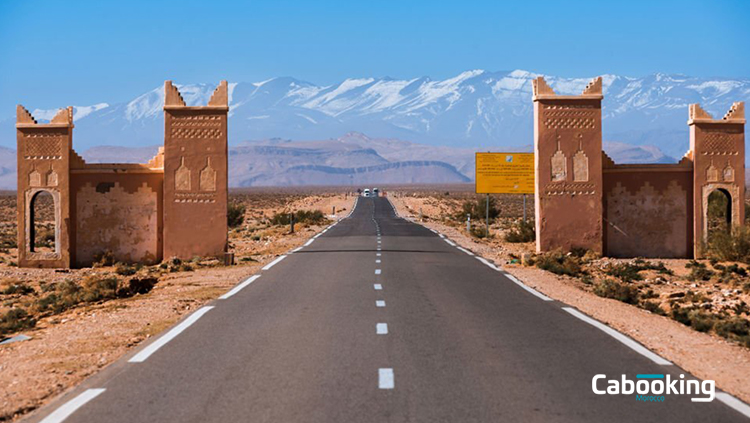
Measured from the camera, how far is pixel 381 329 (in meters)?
12.2

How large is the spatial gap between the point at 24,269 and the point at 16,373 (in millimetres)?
20066

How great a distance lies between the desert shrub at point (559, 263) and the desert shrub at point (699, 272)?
307 centimetres

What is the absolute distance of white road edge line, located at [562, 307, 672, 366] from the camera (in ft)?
33.6

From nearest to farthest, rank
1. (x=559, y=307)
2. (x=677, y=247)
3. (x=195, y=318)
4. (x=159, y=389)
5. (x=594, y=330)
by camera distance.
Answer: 1. (x=159, y=389)
2. (x=594, y=330)
3. (x=195, y=318)
4. (x=559, y=307)
5. (x=677, y=247)

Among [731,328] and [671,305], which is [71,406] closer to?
[731,328]

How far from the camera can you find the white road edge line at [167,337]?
33.9 ft

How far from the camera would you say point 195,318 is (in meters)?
13.5

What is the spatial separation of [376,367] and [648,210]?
72.8ft

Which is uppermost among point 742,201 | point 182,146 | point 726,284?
point 182,146

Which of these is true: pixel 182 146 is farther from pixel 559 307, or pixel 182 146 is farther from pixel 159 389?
pixel 159 389

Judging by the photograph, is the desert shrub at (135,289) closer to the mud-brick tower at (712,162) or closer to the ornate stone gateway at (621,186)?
the ornate stone gateway at (621,186)

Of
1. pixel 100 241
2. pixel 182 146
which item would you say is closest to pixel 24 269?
pixel 100 241

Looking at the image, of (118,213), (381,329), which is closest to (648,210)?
(118,213)

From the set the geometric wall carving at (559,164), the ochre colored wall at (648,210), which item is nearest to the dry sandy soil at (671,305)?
the ochre colored wall at (648,210)
